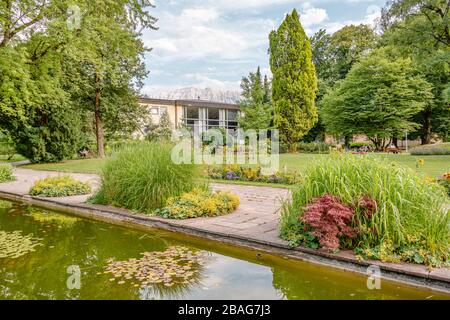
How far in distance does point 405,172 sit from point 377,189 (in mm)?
568

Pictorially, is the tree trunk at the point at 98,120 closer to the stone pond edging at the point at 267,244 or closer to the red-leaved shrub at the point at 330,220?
the stone pond edging at the point at 267,244

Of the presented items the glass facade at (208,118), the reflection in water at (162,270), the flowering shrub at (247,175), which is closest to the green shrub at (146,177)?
the reflection in water at (162,270)

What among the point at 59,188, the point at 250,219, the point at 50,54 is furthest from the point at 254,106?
the point at 250,219

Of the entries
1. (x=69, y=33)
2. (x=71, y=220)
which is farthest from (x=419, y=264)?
(x=69, y=33)

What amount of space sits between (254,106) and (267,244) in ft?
85.4

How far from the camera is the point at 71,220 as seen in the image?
6566mm

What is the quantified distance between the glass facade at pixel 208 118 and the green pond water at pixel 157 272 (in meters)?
31.0

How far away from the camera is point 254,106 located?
1174 inches

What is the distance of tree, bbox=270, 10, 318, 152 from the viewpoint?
22.4 metres

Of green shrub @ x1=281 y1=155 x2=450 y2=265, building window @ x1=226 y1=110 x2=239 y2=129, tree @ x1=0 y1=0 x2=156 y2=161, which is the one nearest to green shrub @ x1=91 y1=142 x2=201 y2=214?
green shrub @ x1=281 y1=155 x2=450 y2=265

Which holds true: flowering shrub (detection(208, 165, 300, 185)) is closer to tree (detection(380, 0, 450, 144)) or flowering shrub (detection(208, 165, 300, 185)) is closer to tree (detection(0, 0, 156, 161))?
tree (detection(0, 0, 156, 161))

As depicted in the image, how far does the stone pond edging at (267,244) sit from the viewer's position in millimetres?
3365
